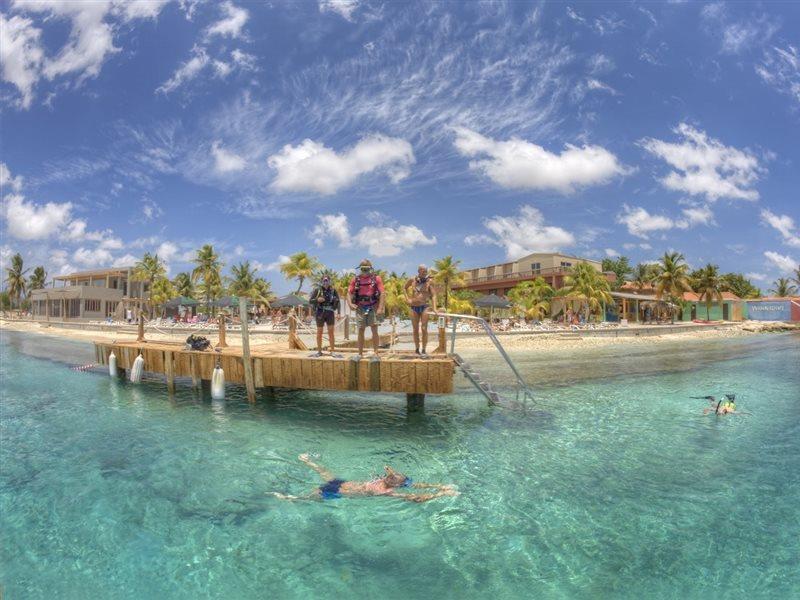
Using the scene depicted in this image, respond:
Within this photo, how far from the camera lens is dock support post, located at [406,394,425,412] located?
12.6m

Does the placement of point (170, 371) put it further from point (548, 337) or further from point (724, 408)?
point (548, 337)

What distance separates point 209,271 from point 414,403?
6102 cm

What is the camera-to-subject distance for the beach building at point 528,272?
2446 inches

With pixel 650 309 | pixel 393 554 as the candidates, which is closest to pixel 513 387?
pixel 393 554

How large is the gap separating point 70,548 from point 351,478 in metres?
3.90

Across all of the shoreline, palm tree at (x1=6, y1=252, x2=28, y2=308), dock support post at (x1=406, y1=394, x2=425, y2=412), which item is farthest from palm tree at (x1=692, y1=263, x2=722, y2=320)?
palm tree at (x1=6, y1=252, x2=28, y2=308)

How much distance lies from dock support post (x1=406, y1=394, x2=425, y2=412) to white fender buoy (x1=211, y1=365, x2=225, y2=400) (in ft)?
18.3

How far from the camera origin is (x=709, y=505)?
7.17 metres

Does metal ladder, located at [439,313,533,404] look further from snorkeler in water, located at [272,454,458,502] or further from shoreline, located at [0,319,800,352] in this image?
shoreline, located at [0,319,800,352]

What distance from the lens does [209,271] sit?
67.2 metres

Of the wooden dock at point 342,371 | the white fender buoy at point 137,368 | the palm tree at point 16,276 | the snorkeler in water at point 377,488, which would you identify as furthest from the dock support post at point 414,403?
the palm tree at point 16,276

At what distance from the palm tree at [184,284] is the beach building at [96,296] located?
4.94 meters

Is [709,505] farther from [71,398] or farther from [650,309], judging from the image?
[650,309]

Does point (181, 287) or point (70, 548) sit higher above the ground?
point (181, 287)
